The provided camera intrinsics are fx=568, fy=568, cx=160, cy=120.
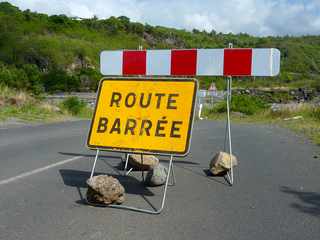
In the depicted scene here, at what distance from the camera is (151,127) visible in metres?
6.23

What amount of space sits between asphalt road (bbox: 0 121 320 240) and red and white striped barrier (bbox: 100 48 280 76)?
1408mm

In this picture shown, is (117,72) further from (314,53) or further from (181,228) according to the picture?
(314,53)

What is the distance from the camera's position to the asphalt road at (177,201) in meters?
4.87

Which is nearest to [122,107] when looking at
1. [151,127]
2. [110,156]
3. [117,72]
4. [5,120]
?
[151,127]

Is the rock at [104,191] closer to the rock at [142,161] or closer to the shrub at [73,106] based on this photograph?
the rock at [142,161]

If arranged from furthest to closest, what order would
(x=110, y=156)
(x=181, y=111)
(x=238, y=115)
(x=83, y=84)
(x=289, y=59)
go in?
1. (x=289, y=59)
2. (x=83, y=84)
3. (x=238, y=115)
4. (x=110, y=156)
5. (x=181, y=111)

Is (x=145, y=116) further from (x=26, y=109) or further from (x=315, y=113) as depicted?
(x=315, y=113)

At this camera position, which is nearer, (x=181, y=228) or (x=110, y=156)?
(x=181, y=228)

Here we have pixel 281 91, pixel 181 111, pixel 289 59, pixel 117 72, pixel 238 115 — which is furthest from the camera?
pixel 289 59

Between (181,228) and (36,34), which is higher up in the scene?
(36,34)

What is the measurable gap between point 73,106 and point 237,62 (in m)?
20.2

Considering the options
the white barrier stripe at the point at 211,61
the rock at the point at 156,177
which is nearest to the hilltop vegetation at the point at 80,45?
the white barrier stripe at the point at 211,61

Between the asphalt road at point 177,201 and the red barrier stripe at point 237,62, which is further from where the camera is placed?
the red barrier stripe at point 237,62

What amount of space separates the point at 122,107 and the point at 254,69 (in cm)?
192
